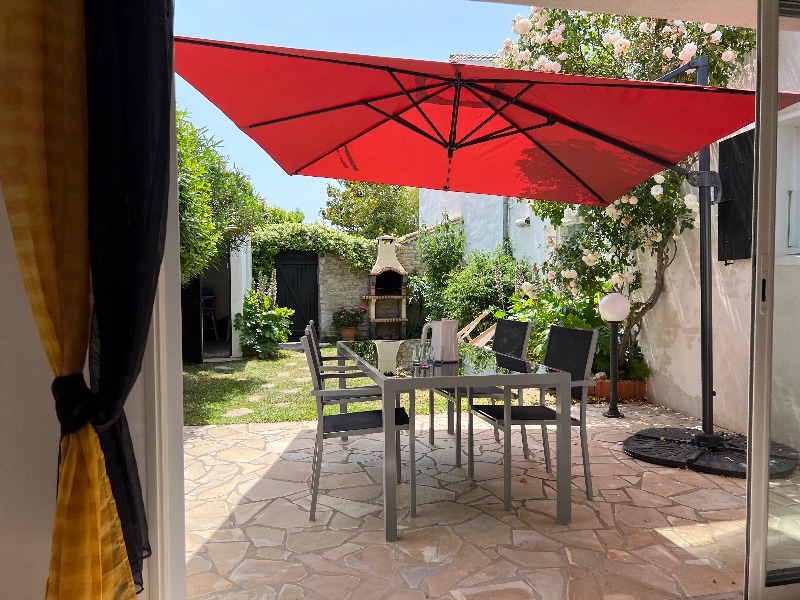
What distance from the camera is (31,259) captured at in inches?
→ 60.6

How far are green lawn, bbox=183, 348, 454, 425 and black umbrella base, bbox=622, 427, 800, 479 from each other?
208 centimetres

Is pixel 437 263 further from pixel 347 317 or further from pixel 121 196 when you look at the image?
pixel 121 196

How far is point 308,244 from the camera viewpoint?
11.8 meters

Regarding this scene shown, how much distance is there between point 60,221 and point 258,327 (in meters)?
8.10

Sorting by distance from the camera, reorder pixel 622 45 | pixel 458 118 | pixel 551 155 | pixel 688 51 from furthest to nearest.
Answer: pixel 622 45 → pixel 688 51 → pixel 551 155 → pixel 458 118

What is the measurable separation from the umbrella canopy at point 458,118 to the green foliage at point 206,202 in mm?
2181

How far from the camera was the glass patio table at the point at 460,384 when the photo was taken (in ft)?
9.89

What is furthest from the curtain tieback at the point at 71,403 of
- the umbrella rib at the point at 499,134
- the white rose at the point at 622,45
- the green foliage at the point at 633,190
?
the white rose at the point at 622,45

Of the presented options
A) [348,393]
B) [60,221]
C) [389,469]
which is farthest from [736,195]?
[60,221]

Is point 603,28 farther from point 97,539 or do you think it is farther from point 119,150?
point 97,539

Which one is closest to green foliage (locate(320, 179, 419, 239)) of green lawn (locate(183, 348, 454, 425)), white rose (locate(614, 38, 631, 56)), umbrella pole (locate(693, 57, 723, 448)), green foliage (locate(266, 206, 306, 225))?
green foliage (locate(266, 206, 306, 225))

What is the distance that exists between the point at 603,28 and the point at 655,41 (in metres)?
0.56

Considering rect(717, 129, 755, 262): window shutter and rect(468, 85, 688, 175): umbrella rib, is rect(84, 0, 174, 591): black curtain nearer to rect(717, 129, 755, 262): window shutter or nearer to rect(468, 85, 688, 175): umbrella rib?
rect(468, 85, 688, 175): umbrella rib

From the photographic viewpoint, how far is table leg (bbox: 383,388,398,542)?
2.99 meters
